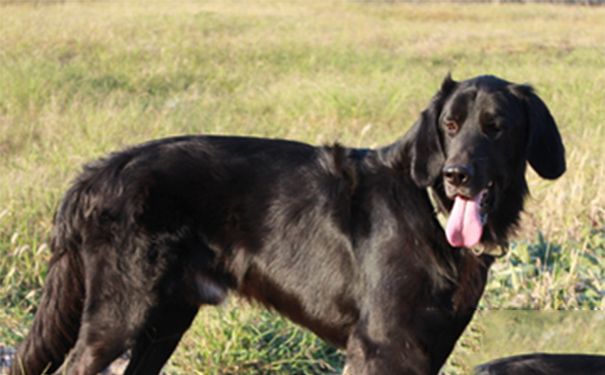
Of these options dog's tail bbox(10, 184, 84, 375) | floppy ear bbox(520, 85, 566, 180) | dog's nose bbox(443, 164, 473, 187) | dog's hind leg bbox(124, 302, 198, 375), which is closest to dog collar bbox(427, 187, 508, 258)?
dog's nose bbox(443, 164, 473, 187)

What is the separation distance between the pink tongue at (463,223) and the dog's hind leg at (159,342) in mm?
1270

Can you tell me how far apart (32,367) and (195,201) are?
1.07 meters

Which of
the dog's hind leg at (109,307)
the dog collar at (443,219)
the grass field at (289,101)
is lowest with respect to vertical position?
the grass field at (289,101)

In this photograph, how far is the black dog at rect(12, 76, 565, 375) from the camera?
2.89 m

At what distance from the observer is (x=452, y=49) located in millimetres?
16406

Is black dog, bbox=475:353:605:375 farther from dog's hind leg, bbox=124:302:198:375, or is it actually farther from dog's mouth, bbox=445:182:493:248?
dog's hind leg, bbox=124:302:198:375

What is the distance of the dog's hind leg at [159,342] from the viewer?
3379 mm

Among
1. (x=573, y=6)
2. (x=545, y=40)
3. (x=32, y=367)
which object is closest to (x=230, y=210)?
(x=32, y=367)

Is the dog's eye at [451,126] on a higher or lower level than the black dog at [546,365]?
higher

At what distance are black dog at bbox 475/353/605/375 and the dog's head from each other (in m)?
1.15

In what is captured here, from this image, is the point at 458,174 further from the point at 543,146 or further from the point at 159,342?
the point at 159,342

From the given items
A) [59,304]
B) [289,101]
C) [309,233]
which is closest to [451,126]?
[309,233]

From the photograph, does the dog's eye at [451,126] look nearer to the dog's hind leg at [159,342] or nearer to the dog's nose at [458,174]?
the dog's nose at [458,174]

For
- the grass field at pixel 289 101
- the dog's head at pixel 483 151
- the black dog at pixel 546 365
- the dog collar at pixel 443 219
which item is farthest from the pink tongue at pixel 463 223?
the black dog at pixel 546 365
